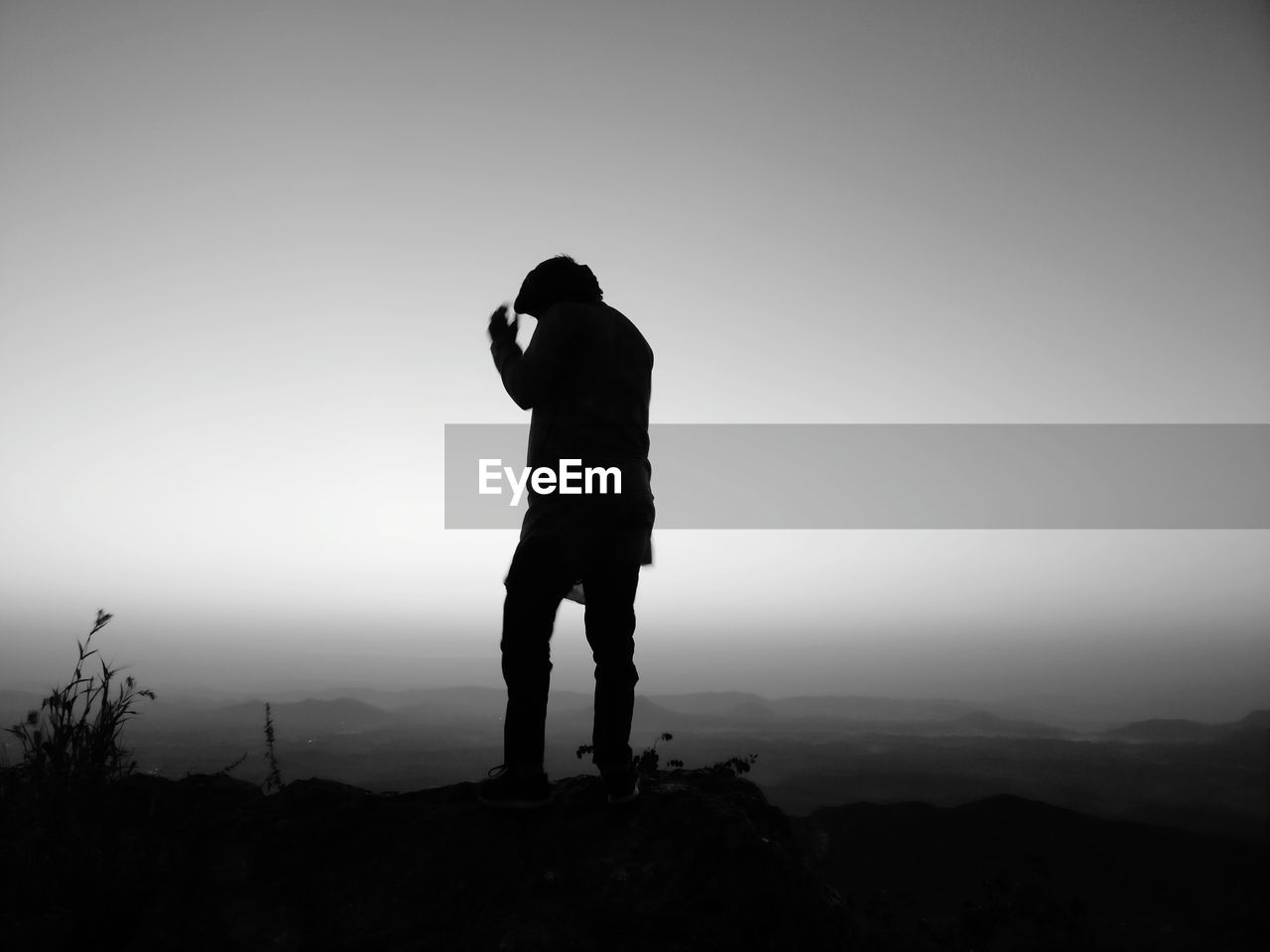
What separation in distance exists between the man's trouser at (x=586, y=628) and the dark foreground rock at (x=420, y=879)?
0.38 m

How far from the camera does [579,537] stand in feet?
11.1

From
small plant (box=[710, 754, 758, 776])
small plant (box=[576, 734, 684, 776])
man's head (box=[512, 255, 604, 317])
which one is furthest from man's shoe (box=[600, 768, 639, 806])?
man's head (box=[512, 255, 604, 317])

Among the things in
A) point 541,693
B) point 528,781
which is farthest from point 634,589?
point 528,781

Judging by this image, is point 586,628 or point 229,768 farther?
point 229,768

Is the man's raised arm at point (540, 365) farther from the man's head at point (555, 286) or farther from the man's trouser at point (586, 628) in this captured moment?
the man's trouser at point (586, 628)

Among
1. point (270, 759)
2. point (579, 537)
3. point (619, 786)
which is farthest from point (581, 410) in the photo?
point (270, 759)

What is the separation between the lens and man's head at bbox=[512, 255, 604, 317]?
383 cm

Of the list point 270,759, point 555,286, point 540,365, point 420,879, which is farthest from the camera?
point 270,759

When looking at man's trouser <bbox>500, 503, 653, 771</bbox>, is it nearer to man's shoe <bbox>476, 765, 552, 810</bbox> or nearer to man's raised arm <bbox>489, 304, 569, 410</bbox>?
man's shoe <bbox>476, 765, 552, 810</bbox>

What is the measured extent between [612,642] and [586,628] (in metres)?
0.16

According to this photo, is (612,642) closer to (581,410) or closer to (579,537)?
(579,537)

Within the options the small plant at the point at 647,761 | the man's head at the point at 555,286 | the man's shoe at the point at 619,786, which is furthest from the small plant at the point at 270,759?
the man's head at the point at 555,286

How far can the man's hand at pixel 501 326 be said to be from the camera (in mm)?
3873

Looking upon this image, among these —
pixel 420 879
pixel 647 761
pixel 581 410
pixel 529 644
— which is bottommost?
pixel 420 879
